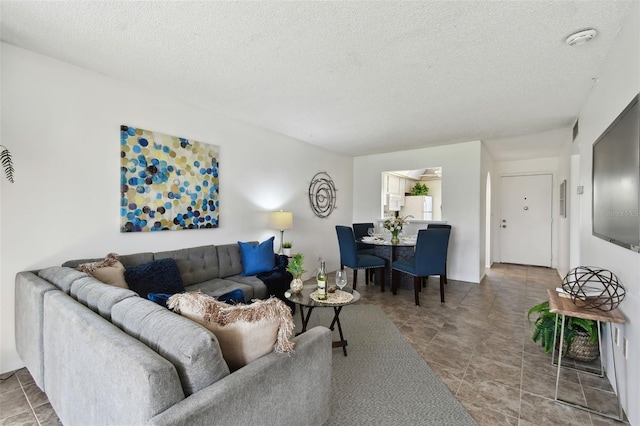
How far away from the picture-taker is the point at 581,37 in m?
2.01

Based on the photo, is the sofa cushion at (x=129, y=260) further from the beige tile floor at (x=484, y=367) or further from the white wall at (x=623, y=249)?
the white wall at (x=623, y=249)

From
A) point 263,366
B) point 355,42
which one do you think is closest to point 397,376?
point 263,366

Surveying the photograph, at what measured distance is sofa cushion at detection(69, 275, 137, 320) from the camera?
1.49m

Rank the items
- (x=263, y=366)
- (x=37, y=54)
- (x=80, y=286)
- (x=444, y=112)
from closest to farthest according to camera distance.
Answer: (x=263, y=366), (x=80, y=286), (x=37, y=54), (x=444, y=112)

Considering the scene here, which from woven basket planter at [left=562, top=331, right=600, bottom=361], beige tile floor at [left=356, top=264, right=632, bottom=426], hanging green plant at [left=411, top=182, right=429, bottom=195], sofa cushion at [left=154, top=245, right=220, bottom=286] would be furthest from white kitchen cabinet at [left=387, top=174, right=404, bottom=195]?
woven basket planter at [left=562, top=331, right=600, bottom=361]

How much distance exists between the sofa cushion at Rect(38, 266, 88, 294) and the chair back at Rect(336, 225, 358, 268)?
10.4 feet

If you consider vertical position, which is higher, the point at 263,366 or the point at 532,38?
the point at 532,38

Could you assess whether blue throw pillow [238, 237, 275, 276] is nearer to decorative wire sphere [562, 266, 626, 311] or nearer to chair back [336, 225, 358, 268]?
chair back [336, 225, 358, 268]

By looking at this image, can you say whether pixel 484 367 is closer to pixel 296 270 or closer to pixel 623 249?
pixel 623 249

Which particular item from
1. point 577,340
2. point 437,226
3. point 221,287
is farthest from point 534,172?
point 221,287

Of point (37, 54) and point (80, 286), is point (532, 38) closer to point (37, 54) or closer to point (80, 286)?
point (80, 286)

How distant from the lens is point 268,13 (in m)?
1.81

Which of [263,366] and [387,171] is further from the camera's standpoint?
[387,171]

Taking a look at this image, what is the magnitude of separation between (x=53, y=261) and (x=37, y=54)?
1.65 meters
